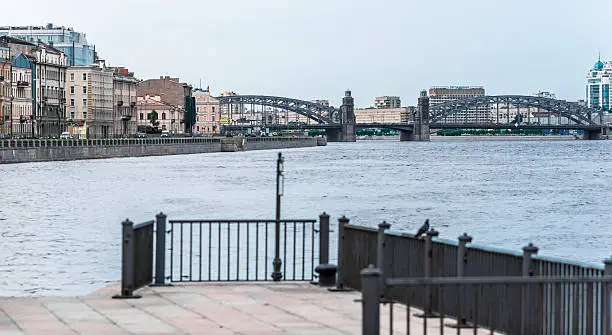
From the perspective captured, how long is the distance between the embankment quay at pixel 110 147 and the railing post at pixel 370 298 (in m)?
94.8

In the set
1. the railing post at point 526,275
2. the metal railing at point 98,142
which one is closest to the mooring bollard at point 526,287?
the railing post at point 526,275

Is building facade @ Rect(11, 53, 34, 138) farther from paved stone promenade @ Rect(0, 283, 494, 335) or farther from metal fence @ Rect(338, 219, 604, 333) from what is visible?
metal fence @ Rect(338, 219, 604, 333)

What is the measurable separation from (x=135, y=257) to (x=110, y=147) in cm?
12035

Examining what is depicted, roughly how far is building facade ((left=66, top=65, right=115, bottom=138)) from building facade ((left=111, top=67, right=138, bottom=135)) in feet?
27.2

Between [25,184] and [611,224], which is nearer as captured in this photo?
[611,224]

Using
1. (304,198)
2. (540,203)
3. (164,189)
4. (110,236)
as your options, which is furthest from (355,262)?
(164,189)

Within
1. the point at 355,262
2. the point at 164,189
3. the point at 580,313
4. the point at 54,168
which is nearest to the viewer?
the point at 580,313

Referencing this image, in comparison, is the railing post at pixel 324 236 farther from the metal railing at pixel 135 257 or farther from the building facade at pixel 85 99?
the building facade at pixel 85 99

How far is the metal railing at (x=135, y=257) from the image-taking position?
1545 cm

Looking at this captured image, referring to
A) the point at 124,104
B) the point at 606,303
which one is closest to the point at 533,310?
the point at 606,303

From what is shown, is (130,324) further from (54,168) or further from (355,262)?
(54,168)

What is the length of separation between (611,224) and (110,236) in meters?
17.6

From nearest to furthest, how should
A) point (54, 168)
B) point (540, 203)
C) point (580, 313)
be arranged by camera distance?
point (580, 313) → point (540, 203) → point (54, 168)

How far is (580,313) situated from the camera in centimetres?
1229
